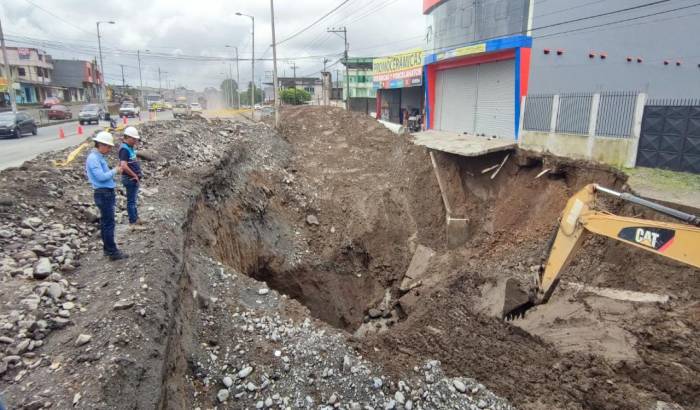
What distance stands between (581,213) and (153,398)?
6.14 metres

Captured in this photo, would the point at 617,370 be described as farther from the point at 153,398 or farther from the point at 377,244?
the point at 377,244

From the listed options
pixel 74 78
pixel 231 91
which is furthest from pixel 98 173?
pixel 231 91

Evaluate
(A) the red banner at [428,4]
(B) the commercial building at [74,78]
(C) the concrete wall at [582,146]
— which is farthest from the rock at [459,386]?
(B) the commercial building at [74,78]

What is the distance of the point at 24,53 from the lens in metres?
50.1

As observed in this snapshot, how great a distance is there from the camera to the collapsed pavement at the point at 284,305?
14.5ft

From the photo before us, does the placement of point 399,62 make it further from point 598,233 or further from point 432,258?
point 598,233

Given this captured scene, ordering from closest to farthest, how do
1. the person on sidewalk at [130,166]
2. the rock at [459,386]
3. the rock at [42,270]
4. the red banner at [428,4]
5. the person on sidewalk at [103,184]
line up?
the rock at [42,270]
the person on sidewalk at [103,184]
the rock at [459,386]
the person on sidewalk at [130,166]
the red banner at [428,4]

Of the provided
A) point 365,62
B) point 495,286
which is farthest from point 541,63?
point 365,62

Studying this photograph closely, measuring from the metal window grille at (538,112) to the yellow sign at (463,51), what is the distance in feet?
16.1

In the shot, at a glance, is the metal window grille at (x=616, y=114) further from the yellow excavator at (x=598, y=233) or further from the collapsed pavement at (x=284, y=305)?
the yellow excavator at (x=598, y=233)

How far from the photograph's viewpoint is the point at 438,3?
23.7 meters

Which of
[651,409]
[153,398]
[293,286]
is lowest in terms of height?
[293,286]

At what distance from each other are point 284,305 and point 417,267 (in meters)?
6.04

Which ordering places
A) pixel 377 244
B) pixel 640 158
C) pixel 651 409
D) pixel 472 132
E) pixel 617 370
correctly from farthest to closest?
pixel 472 132
pixel 377 244
pixel 640 158
pixel 617 370
pixel 651 409
